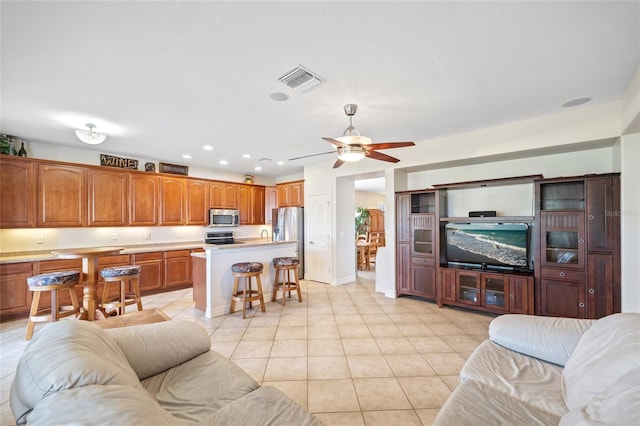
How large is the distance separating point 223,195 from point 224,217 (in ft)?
1.79

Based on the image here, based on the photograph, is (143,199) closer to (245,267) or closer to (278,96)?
(245,267)

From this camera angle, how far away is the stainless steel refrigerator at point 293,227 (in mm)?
6180

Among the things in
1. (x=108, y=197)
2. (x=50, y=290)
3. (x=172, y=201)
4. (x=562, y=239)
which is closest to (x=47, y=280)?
(x=50, y=290)

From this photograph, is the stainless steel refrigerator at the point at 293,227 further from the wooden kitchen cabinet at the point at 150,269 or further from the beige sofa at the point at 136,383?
the beige sofa at the point at 136,383

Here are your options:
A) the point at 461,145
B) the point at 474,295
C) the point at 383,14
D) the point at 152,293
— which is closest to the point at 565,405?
the point at 383,14

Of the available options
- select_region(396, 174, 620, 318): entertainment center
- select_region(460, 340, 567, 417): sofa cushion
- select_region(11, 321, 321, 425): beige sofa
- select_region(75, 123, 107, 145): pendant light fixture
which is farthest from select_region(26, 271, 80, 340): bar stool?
select_region(396, 174, 620, 318): entertainment center

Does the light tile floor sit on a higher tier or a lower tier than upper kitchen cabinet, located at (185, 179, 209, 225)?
lower

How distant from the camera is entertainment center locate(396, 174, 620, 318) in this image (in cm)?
307

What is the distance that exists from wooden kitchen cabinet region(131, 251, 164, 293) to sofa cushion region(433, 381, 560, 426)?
207 inches

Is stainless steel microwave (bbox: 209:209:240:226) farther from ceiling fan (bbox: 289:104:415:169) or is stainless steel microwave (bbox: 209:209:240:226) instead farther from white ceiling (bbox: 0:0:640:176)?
ceiling fan (bbox: 289:104:415:169)

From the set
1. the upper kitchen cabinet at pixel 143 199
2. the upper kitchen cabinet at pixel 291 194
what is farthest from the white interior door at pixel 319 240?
the upper kitchen cabinet at pixel 143 199

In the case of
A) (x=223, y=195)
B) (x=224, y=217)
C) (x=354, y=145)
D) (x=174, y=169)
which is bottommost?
(x=224, y=217)

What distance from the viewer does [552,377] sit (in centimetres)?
153

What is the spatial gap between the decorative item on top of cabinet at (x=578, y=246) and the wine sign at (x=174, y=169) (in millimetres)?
6452
